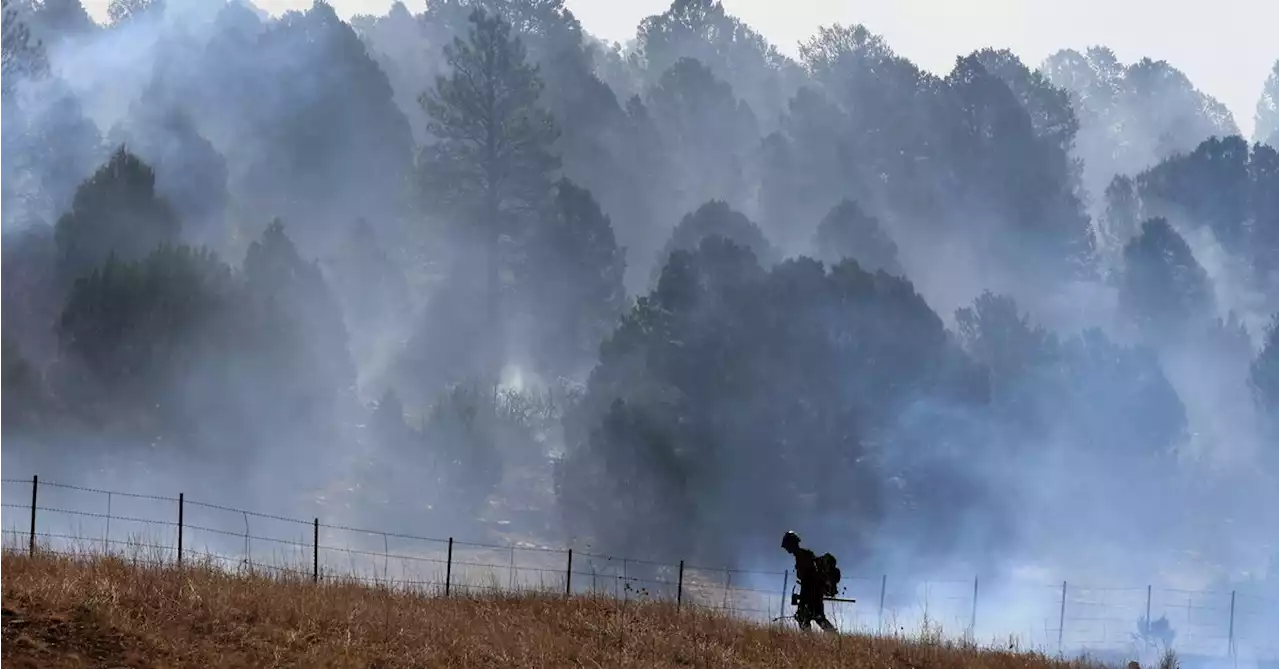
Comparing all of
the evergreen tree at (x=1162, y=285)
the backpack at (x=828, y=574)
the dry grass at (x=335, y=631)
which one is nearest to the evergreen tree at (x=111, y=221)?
the backpack at (x=828, y=574)

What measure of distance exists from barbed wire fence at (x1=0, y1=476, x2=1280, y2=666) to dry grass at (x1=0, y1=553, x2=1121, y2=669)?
28.7 metres

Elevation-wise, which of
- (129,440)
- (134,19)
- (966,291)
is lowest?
(129,440)

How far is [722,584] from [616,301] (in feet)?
78.8

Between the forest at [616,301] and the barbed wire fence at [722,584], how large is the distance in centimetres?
119

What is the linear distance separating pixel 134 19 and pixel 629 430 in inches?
2375

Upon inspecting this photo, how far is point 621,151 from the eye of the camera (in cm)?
9825

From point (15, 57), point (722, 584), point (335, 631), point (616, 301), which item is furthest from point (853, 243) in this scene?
point (335, 631)

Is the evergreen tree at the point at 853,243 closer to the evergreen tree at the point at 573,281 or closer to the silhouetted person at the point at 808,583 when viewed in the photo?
the evergreen tree at the point at 573,281

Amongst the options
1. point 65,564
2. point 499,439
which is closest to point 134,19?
point 499,439

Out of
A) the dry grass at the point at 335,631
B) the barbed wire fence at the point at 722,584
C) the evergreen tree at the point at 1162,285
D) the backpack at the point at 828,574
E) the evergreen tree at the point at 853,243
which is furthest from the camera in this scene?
the evergreen tree at the point at 1162,285

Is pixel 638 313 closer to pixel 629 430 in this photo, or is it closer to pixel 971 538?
pixel 629 430

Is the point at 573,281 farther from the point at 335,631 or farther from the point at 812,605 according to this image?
the point at 335,631

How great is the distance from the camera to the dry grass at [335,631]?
A: 46.7ft

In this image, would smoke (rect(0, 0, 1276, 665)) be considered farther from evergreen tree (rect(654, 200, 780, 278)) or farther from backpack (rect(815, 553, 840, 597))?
backpack (rect(815, 553, 840, 597))
